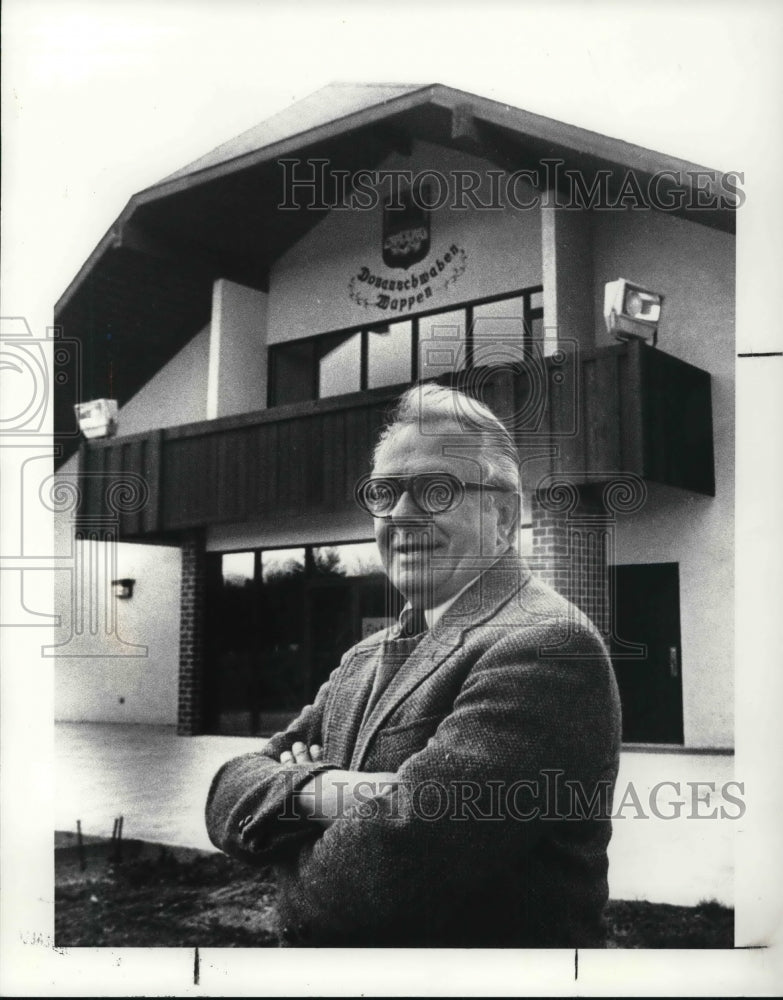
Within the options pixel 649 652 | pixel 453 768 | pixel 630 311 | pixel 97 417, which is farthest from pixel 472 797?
pixel 97 417

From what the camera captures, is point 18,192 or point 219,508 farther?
point 219,508

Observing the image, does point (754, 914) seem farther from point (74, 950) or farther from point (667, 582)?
point (74, 950)

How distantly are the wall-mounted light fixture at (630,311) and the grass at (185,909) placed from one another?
231 cm

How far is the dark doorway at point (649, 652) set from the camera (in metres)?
3.91

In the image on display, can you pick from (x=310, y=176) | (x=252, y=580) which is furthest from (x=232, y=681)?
(x=310, y=176)

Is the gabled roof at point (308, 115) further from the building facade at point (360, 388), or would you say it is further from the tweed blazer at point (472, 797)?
the tweed blazer at point (472, 797)

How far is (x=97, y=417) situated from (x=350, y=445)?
1165mm

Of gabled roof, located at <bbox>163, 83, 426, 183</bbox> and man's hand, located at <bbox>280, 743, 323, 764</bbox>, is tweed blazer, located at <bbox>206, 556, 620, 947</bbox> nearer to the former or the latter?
man's hand, located at <bbox>280, 743, 323, 764</bbox>

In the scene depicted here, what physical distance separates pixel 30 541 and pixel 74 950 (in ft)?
5.55

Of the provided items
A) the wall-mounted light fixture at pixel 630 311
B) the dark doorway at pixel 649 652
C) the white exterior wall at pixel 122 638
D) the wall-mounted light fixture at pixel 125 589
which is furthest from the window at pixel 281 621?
the wall-mounted light fixture at pixel 630 311

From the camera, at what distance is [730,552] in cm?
407

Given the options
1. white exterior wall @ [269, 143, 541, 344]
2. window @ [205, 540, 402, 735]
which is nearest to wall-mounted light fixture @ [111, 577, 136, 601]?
window @ [205, 540, 402, 735]

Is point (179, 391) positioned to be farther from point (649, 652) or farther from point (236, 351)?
point (649, 652)

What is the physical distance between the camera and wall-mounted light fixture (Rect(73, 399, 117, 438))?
4.53 m
